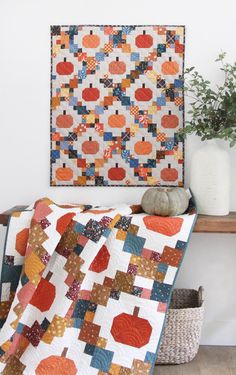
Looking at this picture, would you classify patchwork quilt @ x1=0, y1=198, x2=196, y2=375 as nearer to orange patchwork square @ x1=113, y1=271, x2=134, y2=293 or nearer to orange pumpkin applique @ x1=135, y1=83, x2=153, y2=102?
orange patchwork square @ x1=113, y1=271, x2=134, y2=293

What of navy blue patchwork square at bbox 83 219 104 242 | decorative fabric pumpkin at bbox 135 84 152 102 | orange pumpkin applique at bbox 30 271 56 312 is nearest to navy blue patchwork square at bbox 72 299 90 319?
orange pumpkin applique at bbox 30 271 56 312

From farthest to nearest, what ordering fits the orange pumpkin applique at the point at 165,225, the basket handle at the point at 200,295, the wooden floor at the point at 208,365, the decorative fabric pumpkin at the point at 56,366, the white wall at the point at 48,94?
the white wall at the point at 48,94 < the basket handle at the point at 200,295 < the wooden floor at the point at 208,365 < the orange pumpkin applique at the point at 165,225 < the decorative fabric pumpkin at the point at 56,366

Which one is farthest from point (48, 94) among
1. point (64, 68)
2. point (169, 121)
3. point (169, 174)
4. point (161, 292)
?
point (161, 292)

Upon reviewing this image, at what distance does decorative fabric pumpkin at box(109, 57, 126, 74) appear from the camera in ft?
8.34

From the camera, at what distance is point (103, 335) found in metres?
2.15

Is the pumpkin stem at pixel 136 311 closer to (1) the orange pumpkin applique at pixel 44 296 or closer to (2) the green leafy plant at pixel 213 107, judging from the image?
(1) the orange pumpkin applique at pixel 44 296

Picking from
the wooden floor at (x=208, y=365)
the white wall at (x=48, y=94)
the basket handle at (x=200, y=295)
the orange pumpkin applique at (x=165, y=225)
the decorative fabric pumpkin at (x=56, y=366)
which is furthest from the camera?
the white wall at (x=48, y=94)

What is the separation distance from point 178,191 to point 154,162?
1.01 feet

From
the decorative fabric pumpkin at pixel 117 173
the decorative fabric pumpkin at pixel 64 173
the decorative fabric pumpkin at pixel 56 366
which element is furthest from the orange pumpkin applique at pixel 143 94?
the decorative fabric pumpkin at pixel 56 366

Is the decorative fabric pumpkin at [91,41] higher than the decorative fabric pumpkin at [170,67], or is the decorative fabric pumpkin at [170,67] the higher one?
the decorative fabric pumpkin at [91,41]

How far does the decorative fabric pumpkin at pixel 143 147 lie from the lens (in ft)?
8.37

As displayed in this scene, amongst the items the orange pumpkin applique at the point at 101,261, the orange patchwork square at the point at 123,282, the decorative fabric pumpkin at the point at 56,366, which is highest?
the orange pumpkin applique at the point at 101,261

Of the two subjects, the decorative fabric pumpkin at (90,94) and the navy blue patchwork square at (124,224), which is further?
the decorative fabric pumpkin at (90,94)

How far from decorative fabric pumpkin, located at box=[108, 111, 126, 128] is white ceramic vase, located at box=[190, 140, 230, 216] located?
0.43m
